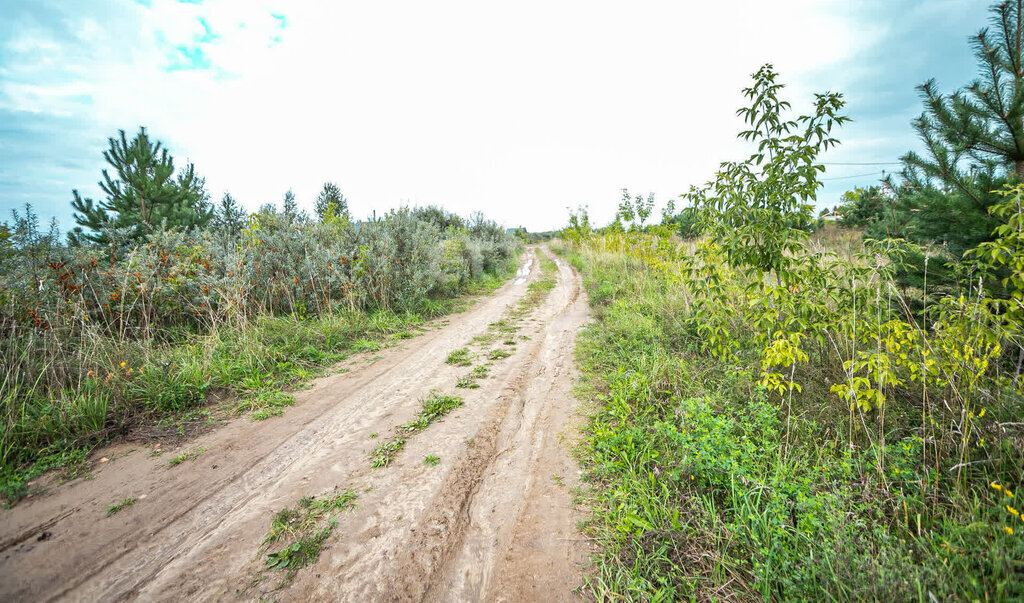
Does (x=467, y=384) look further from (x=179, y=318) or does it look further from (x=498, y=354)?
(x=179, y=318)

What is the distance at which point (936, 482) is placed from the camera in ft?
6.54

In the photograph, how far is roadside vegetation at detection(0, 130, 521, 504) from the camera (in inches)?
142

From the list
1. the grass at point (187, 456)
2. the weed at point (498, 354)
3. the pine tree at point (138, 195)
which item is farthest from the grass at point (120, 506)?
the pine tree at point (138, 195)

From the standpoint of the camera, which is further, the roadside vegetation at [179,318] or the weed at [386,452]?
the roadside vegetation at [179,318]

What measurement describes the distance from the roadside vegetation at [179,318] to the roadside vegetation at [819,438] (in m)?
3.91

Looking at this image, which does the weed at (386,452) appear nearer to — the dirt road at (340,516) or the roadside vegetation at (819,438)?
the dirt road at (340,516)

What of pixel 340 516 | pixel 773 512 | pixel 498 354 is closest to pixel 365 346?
pixel 498 354

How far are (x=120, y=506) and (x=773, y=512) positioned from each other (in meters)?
4.44

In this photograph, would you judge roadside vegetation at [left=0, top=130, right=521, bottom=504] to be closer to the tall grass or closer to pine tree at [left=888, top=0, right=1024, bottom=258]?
the tall grass

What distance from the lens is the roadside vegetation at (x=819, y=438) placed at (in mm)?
1768

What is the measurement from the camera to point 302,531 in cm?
237

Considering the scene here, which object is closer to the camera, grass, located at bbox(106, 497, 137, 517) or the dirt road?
the dirt road

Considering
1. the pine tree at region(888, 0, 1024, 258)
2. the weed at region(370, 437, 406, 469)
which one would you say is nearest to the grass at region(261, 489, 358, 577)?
the weed at region(370, 437, 406, 469)

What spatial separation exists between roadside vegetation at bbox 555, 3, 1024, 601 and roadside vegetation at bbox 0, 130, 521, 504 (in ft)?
12.8
